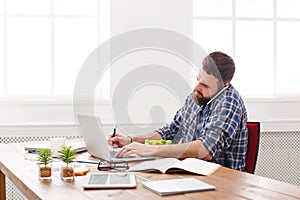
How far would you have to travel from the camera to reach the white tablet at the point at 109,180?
6.02ft

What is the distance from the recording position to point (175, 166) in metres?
2.15

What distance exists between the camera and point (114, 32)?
390cm

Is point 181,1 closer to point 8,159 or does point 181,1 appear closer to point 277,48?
point 277,48

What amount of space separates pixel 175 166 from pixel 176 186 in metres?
0.33

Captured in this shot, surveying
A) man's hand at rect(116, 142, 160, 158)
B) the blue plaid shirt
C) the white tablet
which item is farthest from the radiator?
the white tablet

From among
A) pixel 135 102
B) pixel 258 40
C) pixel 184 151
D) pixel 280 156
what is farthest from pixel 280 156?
pixel 184 151

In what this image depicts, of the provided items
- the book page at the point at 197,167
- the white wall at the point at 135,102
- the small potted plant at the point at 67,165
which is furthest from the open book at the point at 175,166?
the white wall at the point at 135,102

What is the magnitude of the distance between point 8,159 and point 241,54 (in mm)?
2344

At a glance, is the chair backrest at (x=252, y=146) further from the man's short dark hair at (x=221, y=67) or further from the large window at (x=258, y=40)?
the large window at (x=258, y=40)

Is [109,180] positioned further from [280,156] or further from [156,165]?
[280,156]

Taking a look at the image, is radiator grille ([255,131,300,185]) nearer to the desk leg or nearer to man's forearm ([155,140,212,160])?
man's forearm ([155,140,212,160])

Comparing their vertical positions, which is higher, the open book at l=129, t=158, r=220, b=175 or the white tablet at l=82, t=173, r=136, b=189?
the open book at l=129, t=158, r=220, b=175

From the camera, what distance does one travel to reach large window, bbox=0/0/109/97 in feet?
12.9

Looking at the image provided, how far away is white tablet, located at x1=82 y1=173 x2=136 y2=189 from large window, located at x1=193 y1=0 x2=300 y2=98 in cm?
238
